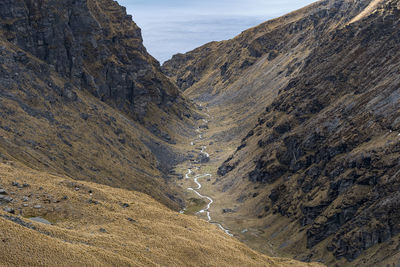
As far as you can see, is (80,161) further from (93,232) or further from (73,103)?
(93,232)

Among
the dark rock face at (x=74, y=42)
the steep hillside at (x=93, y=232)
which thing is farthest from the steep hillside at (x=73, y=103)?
the steep hillside at (x=93, y=232)

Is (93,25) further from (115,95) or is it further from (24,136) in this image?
(24,136)

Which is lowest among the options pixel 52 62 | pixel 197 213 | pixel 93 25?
pixel 197 213

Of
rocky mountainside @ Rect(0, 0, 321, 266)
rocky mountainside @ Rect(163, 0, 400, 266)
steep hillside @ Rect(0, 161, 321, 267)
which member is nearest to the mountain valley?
steep hillside @ Rect(0, 161, 321, 267)

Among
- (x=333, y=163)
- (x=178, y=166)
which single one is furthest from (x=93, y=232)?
(x=178, y=166)

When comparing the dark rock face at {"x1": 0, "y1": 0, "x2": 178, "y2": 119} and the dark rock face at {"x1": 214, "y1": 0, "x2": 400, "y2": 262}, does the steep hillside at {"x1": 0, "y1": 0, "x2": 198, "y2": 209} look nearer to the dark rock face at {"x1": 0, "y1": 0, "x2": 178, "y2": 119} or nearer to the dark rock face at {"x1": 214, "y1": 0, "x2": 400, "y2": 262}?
the dark rock face at {"x1": 0, "y1": 0, "x2": 178, "y2": 119}

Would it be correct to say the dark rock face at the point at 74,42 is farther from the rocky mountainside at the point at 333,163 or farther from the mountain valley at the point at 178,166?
the rocky mountainside at the point at 333,163

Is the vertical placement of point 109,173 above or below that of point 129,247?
below

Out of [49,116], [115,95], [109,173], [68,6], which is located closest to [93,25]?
[68,6]
